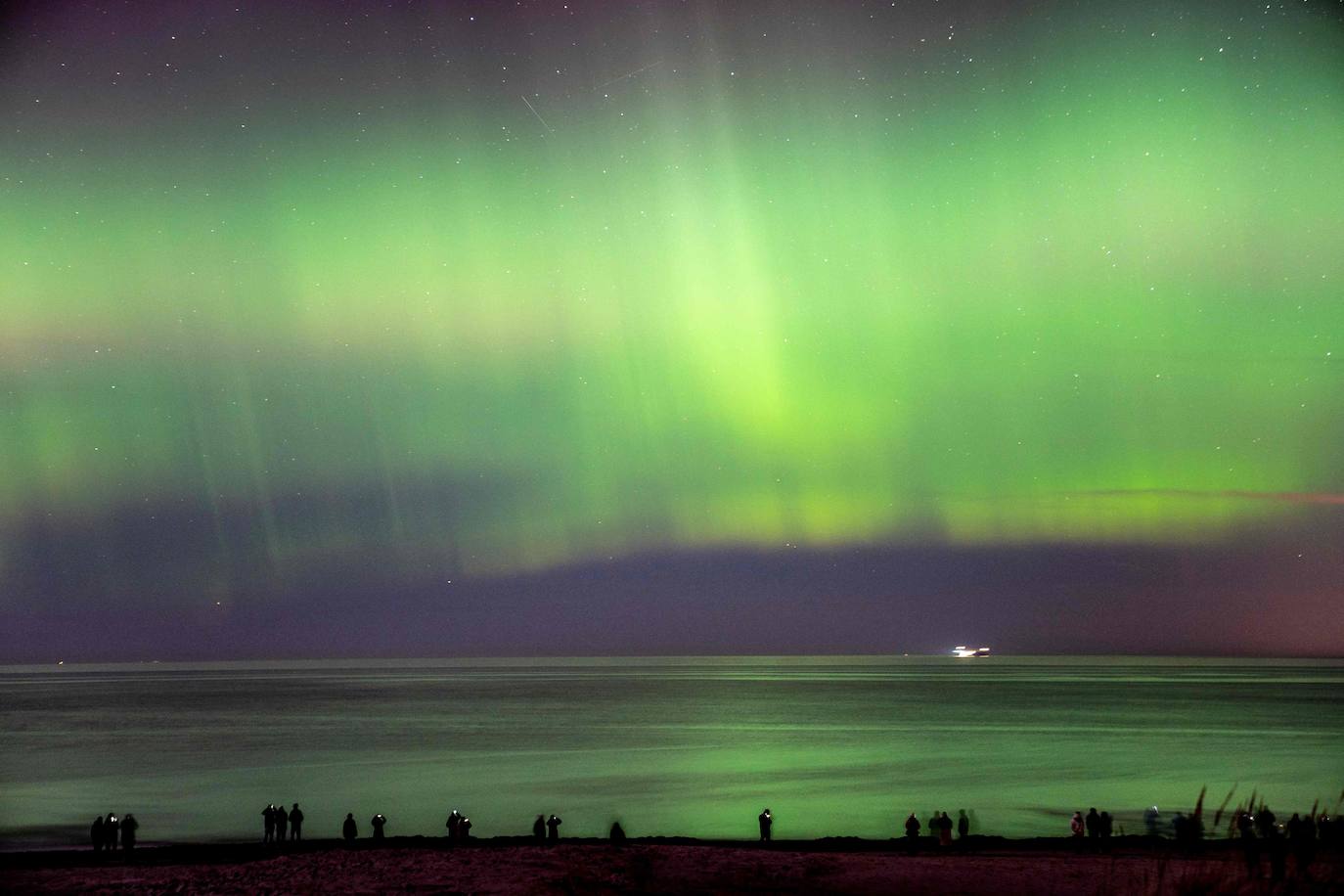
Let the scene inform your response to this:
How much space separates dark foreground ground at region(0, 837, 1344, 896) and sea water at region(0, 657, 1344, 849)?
8354 millimetres

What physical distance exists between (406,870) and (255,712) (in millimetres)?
100042

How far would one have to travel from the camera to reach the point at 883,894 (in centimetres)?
2206

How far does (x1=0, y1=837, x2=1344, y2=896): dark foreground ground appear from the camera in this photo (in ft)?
74.7

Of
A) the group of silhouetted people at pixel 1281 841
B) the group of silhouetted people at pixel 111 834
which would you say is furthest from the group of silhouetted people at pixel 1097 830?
the group of silhouetted people at pixel 111 834

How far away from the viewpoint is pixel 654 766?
59.8m

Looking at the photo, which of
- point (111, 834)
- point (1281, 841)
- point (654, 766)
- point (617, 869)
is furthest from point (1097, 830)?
point (654, 766)

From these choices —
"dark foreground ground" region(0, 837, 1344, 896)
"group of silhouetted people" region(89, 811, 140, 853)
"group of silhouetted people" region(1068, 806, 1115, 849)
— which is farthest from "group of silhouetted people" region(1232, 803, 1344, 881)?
"group of silhouetted people" region(89, 811, 140, 853)

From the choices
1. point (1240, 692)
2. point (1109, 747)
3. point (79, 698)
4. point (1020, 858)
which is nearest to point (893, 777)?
point (1109, 747)

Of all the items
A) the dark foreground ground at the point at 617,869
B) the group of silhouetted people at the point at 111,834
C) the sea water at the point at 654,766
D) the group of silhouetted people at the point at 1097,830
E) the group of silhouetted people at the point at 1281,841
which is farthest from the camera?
the sea water at the point at 654,766

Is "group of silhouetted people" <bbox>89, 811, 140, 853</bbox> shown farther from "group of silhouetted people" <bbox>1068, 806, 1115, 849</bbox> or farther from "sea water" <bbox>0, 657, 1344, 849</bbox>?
"group of silhouetted people" <bbox>1068, 806, 1115, 849</bbox>

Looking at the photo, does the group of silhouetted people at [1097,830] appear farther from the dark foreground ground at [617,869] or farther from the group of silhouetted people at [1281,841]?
the group of silhouetted people at [1281,841]

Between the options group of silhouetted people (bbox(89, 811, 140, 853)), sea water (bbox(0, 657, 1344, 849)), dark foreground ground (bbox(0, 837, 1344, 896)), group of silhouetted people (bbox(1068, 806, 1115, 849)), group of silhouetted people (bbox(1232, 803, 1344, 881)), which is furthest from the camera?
sea water (bbox(0, 657, 1344, 849))

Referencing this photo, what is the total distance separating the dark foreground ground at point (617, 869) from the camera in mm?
22766

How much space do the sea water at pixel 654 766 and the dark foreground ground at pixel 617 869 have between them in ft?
27.4
